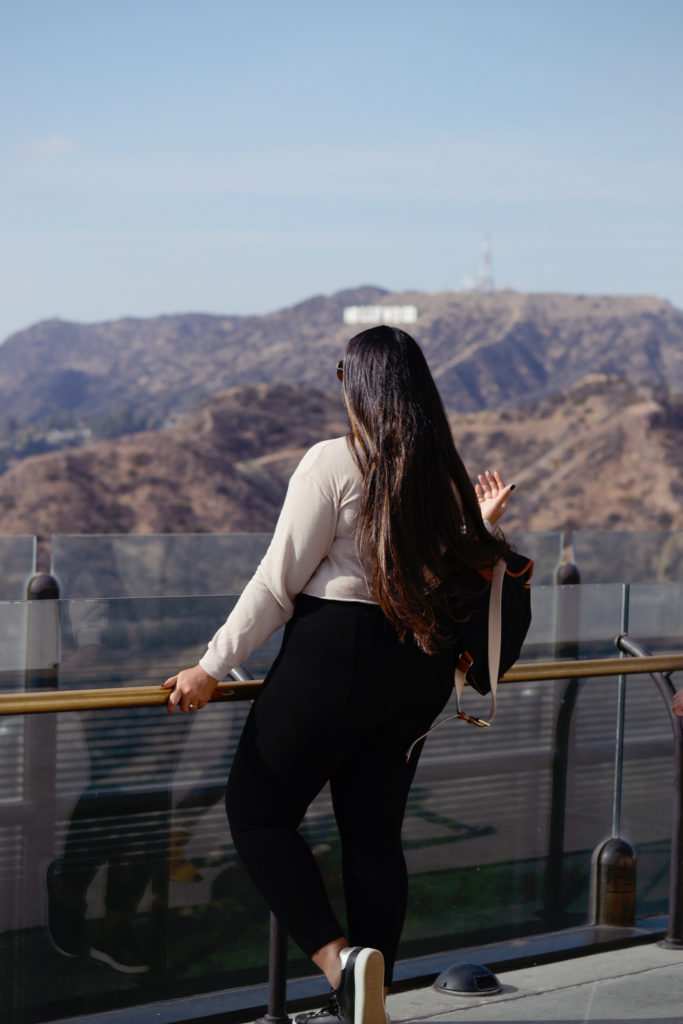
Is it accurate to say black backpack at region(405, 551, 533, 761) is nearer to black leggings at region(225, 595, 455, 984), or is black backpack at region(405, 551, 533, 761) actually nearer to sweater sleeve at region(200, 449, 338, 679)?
black leggings at region(225, 595, 455, 984)

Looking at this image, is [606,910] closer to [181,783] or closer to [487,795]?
[487,795]

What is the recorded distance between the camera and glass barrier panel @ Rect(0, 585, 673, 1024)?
2.81 metres

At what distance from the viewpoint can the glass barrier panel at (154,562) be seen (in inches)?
331

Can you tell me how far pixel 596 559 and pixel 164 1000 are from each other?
7707 millimetres

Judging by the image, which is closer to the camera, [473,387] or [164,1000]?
[164,1000]

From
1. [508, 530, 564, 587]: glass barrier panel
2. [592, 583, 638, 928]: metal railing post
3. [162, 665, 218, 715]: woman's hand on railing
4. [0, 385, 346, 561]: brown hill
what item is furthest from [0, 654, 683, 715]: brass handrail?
[0, 385, 346, 561]: brown hill

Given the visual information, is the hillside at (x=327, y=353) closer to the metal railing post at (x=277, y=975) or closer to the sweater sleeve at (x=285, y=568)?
the metal railing post at (x=277, y=975)

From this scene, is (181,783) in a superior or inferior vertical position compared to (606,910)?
superior

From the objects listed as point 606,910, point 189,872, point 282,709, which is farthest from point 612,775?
point 282,709

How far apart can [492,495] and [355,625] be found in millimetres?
516

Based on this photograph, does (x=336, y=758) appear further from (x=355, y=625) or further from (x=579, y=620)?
(x=579, y=620)

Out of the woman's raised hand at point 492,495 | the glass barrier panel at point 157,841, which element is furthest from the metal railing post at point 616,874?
the woman's raised hand at point 492,495

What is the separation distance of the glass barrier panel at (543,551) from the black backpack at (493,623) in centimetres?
591

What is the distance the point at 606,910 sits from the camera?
3.72 m
